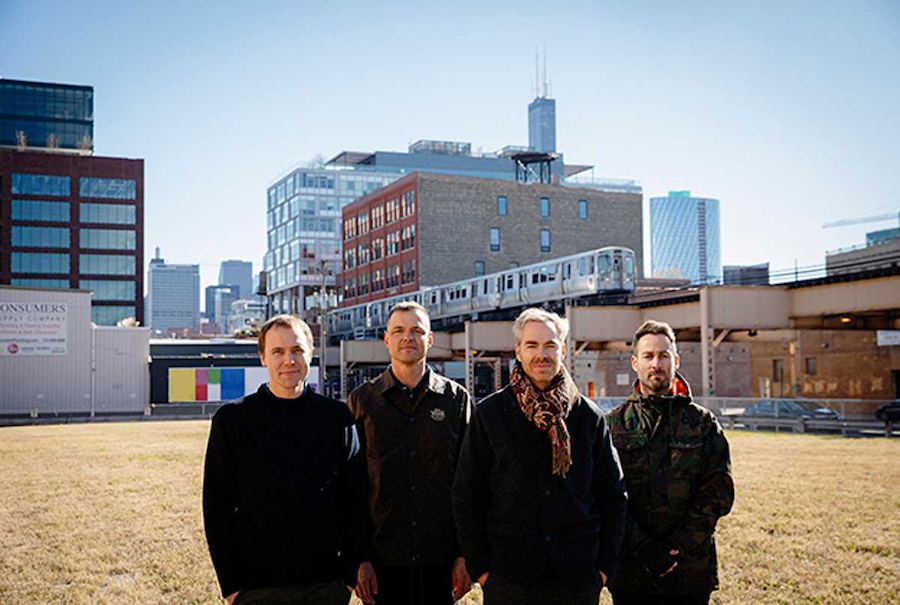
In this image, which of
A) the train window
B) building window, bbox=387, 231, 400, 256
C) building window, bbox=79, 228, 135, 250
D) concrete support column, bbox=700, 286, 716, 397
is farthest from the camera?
building window, bbox=79, 228, 135, 250

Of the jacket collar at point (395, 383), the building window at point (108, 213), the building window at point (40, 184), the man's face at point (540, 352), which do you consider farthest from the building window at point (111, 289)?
the man's face at point (540, 352)

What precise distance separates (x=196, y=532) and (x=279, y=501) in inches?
314

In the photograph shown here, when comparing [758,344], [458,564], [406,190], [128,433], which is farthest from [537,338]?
[406,190]

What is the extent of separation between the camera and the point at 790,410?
34531 millimetres

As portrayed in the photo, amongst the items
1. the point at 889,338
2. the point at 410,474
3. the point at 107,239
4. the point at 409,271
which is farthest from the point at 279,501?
the point at 107,239

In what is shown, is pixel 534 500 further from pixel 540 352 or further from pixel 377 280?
pixel 377 280

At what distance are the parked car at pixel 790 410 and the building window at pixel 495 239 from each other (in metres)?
57.6

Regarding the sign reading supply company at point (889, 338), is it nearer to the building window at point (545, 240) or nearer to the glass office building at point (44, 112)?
the building window at point (545, 240)

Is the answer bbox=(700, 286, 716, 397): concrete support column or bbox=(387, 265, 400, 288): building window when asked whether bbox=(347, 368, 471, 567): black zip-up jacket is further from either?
bbox=(387, 265, 400, 288): building window

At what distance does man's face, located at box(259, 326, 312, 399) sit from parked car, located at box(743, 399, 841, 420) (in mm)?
31009

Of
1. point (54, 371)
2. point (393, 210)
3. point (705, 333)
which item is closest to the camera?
point (705, 333)

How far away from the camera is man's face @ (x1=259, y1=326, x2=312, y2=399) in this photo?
5.36 meters

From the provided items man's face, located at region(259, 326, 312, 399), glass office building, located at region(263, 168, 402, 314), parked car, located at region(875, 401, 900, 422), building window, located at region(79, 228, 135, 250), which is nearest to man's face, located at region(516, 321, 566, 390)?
man's face, located at region(259, 326, 312, 399)

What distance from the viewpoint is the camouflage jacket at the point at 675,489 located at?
17.7ft
